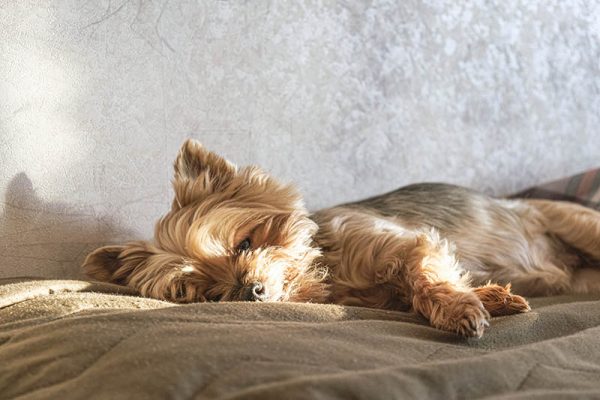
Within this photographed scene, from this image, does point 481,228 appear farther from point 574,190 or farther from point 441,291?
point 441,291

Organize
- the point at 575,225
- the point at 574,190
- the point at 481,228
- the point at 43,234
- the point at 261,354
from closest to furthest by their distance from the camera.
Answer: the point at 261,354 < the point at 43,234 < the point at 481,228 < the point at 575,225 < the point at 574,190

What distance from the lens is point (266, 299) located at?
2.29m

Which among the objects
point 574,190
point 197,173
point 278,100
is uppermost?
point 278,100

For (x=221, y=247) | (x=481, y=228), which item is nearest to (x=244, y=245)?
(x=221, y=247)

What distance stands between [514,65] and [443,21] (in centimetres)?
47

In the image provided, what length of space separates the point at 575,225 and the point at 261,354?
2.17 meters

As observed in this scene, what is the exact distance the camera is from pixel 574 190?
142 inches

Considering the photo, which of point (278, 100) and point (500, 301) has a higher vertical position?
point (278, 100)

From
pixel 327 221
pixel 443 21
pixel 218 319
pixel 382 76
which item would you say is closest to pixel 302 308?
pixel 218 319

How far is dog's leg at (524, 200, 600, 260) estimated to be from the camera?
3.20 metres

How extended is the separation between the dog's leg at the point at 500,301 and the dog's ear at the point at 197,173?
0.96 metres

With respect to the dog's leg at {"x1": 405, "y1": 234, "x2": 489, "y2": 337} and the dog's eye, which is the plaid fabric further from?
the dog's eye

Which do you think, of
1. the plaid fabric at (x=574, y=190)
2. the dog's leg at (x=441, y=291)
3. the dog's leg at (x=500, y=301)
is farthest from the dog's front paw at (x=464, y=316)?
the plaid fabric at (x=574, y=190)

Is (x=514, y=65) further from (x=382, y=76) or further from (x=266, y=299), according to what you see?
(x=266, y=299)
